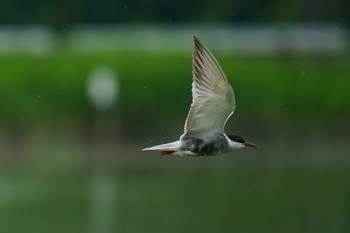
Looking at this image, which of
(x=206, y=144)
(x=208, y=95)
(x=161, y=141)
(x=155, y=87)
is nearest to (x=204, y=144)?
(x=206, y=144)

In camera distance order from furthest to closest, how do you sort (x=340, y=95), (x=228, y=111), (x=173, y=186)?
1. (x=340, y=95)
2. (x=173, y=186)
3. (x=228, y=111)

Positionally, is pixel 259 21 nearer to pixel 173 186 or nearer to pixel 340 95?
pixel 340 95

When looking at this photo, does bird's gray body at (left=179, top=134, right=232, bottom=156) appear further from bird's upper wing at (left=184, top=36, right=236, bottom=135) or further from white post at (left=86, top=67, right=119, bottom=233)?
white post at (left=86, top=67, right=119, bottom=233)

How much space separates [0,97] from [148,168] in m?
2.31

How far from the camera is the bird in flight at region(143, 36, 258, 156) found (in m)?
11.2

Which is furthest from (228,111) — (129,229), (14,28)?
(14,28)

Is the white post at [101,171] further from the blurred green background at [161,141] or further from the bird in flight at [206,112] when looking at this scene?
the bird in flight at [206,112]

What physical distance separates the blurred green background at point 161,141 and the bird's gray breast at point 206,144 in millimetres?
4683

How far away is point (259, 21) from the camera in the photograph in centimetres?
3098

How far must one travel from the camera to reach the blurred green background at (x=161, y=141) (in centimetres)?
1770

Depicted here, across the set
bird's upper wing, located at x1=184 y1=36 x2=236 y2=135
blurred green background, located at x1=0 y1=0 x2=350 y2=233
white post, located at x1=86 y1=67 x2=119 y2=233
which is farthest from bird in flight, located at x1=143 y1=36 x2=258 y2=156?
white post, located at x1=86 y1=67 x2=119 y2=233

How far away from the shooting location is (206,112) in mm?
11398

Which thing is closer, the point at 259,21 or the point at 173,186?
the point at 173,186

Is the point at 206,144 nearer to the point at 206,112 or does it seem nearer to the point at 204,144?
the point at 204,144
